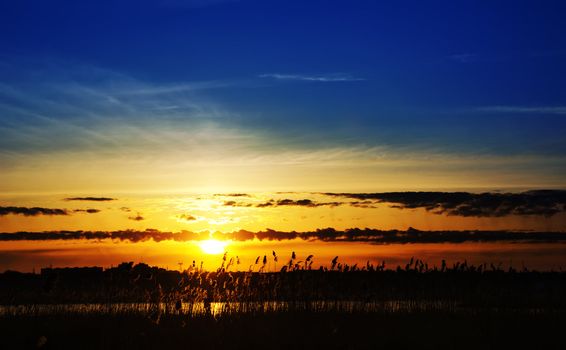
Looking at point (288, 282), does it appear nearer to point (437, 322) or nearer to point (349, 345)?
point (437, 322)

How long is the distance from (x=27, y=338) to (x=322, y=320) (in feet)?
30.4

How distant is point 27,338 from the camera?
18.6 m

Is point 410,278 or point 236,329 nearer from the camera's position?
point 236,329

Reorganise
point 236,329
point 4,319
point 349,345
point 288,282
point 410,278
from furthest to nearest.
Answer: point 410,278, point 288,282, point 4,319, point 236,329, point 349,345

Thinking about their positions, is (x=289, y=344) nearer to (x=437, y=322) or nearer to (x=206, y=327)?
(x=206, y=327)

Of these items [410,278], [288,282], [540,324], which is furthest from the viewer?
[410,278]

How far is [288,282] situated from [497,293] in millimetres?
12923

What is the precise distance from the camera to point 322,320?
23484 millimetres

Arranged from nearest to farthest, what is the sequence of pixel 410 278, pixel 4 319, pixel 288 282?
pixel 4 319, pixel 288 282, pixel 410 278

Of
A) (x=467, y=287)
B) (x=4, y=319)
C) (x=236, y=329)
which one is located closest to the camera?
(x=236, y=329)

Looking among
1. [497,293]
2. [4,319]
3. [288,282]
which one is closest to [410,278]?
[497,293]

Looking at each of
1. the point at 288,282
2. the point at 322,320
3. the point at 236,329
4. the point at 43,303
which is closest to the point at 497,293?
the point at 288,282

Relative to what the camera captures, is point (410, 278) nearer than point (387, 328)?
No

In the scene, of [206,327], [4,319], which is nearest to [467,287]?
[206,327]
